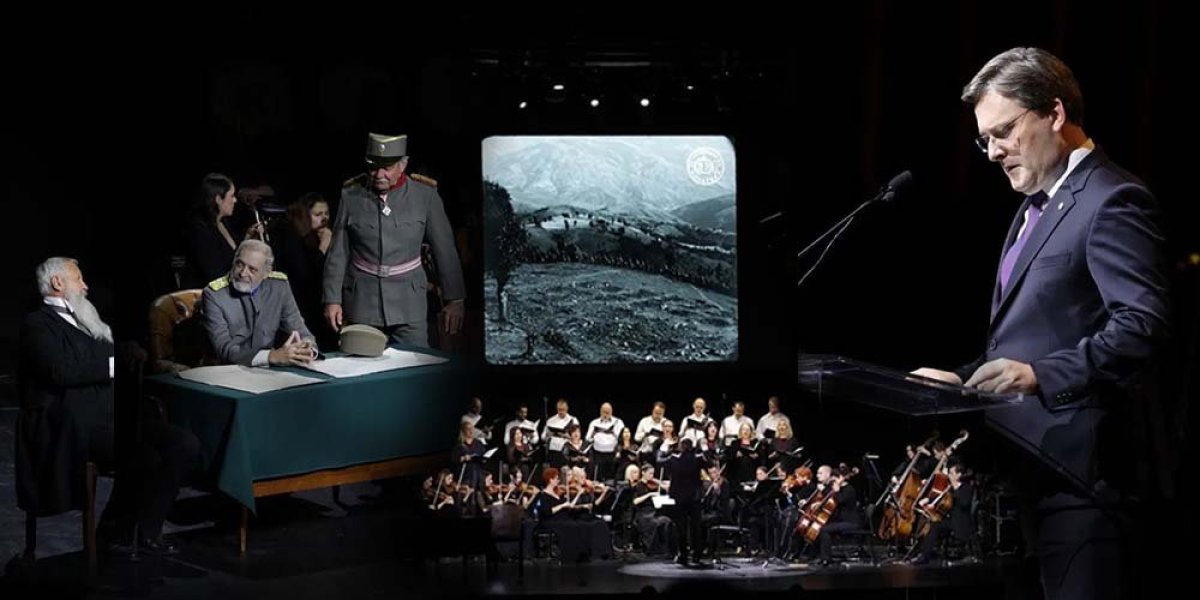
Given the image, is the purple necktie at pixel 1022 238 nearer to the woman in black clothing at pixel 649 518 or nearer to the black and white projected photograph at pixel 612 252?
the black and white projected photograph at pixel 612 252

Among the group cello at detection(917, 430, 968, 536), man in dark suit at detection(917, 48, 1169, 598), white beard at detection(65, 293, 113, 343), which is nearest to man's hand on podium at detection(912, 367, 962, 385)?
man in dark suit at detection(917, 48, 1169, 598)

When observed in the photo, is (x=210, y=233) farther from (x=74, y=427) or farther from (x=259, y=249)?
(x=74, y=427)

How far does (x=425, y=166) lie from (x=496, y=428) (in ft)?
3.80

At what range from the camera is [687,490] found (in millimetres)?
6562

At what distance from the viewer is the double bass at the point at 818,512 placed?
6445mm

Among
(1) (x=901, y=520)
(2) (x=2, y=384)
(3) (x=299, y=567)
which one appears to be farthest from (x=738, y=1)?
(2) (x=2, y=384)

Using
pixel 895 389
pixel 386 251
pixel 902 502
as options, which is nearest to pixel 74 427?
pixel 386 251

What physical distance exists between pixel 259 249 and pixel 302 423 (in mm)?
720

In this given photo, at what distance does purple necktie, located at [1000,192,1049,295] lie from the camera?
11.0 feet

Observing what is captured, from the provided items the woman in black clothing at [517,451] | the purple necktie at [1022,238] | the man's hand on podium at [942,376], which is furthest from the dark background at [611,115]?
the man's hand on podium at [942,376]

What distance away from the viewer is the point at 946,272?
5.68 m

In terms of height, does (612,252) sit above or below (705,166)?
below

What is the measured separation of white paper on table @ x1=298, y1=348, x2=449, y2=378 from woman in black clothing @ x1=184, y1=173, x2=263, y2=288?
21.3 inches

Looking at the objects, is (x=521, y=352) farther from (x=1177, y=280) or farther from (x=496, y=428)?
(x=1177, y=280)
